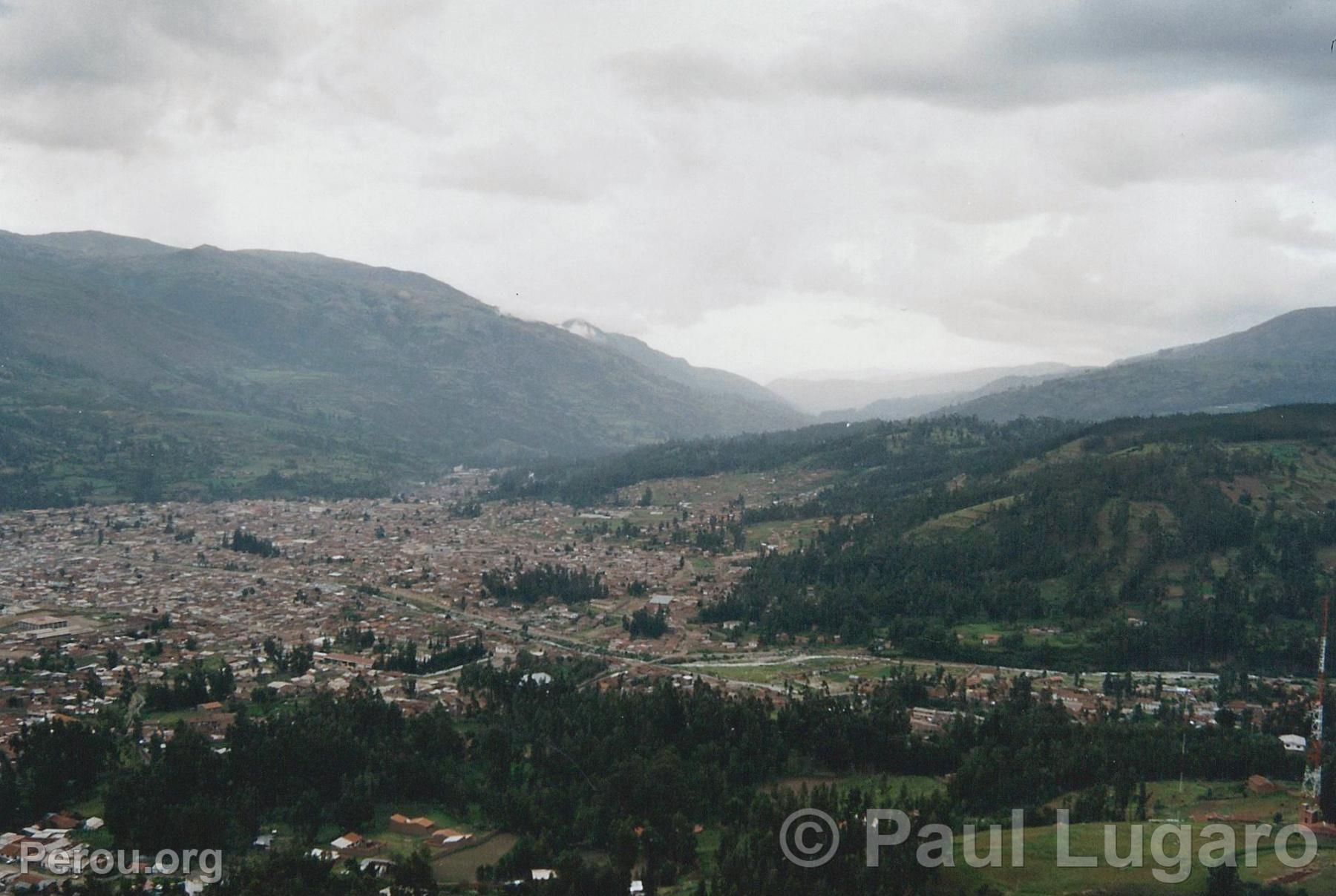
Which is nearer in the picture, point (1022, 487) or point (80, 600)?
A: point (80, 600)

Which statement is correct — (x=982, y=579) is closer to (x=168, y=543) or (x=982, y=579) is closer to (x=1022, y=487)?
(x=1022, y=487)

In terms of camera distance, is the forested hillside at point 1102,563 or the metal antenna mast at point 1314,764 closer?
the metal antenna mast at point 1314,764

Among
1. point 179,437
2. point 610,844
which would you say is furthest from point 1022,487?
point 179,437

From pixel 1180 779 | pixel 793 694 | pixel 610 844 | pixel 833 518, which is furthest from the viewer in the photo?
pixel 833 518

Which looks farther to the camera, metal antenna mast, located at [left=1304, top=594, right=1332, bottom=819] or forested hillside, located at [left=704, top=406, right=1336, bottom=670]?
forested hillside, located at [left=704, top=406, right=1336, bottom=670]

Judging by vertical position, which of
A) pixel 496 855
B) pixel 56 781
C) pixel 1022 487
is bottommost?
pixel 496 855

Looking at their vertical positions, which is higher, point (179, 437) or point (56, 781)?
point (179, 437)

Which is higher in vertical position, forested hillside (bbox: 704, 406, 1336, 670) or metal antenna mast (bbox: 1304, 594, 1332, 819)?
forested hillside (bbox: 704, 406, 1336, 670)

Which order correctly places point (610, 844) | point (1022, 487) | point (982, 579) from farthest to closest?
point (1022, 487) < point (982, 579) < point (610, 844)

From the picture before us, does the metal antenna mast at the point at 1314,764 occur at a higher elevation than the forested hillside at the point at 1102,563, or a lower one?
Answer: lower

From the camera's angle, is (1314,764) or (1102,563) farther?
(1102,563)

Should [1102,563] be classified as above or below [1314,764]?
above
